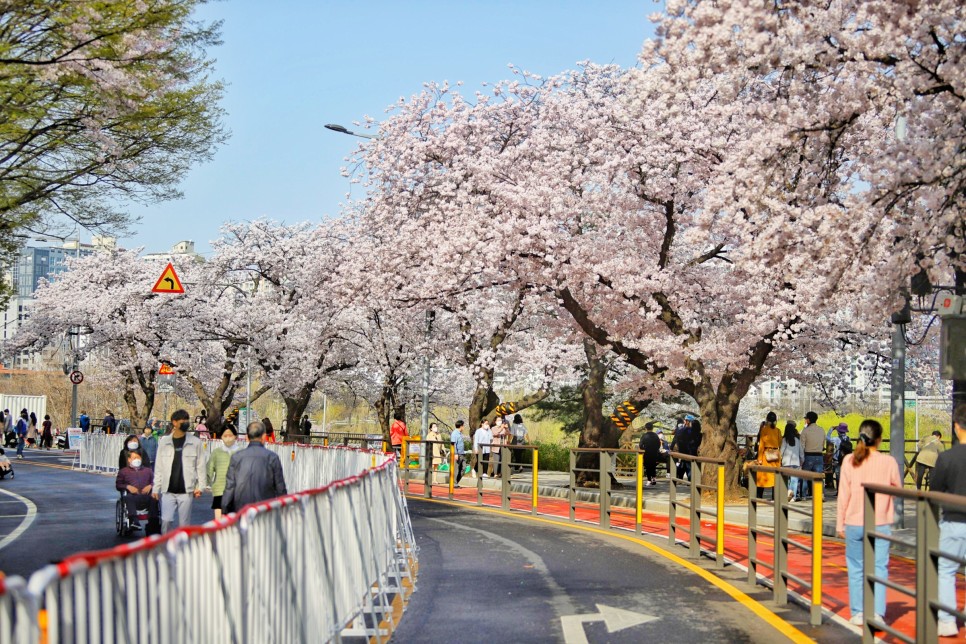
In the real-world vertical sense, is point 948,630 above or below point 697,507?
below

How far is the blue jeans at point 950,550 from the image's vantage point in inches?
353

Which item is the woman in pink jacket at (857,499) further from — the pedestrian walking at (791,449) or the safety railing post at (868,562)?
the pedestrian walking at (791,449)

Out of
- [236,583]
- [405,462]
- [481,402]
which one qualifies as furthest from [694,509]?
[481,402]

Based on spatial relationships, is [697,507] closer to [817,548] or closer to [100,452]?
[817,548]

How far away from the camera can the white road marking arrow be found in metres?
10.1

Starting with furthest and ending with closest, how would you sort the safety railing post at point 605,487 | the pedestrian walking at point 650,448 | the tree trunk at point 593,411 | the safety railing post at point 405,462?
the pedestrian walking at point 650,448
the tree trunk at point 593,411
the safety railing post at point 405,462
the safety railing post at point 605,487

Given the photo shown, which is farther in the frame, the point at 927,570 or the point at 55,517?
the point at 55,517

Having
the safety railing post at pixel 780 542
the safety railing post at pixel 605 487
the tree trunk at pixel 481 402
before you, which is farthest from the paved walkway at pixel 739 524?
the tree trunk at pixel 481 402

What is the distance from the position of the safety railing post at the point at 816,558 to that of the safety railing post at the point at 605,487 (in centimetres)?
933

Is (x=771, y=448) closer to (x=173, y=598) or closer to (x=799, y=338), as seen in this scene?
(x=799, y=338)

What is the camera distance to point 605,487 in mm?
20375

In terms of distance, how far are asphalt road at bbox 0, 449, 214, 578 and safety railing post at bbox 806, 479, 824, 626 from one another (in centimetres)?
635

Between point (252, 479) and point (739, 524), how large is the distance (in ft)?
38.8

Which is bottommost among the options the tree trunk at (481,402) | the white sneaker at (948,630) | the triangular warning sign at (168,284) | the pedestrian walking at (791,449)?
the white sneaker at (948,630)
